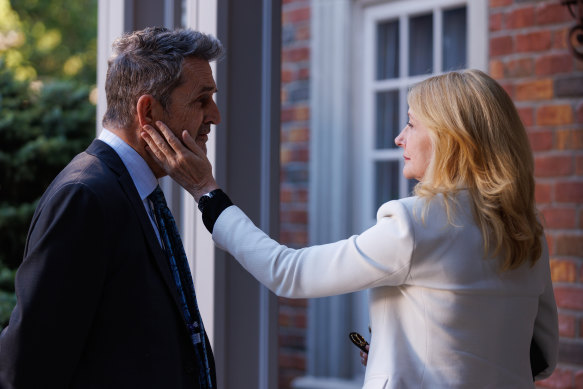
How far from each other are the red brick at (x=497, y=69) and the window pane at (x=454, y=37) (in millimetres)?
385

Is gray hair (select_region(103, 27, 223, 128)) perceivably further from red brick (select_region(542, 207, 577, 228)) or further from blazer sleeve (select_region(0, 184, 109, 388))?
red brick (select_region(542, 207, 577, 228))

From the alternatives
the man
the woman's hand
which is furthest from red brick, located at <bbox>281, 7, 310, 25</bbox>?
the woman's hand

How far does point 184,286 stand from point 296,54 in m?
3.18

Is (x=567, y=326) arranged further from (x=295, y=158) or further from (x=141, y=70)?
(x=141, y=70)

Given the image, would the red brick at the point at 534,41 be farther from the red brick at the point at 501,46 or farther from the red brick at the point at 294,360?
the red brick at the point at 294,360

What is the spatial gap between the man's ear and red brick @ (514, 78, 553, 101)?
7.91 ft

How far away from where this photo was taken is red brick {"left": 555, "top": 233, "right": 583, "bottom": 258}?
3240 mm

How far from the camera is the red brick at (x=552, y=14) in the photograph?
11.0ft

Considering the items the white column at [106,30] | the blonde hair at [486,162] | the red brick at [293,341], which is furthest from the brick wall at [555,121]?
the white column at [106,30]

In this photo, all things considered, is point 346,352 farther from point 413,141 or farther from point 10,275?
point 413,141

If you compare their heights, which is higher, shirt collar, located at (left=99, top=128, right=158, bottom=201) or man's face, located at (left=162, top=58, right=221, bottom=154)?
man's face, located at (left=162, top=58, right=221, bottom=154)

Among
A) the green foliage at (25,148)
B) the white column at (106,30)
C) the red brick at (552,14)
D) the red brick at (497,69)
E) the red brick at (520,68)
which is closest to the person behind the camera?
the white column at (106,30)

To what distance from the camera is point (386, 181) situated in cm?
441

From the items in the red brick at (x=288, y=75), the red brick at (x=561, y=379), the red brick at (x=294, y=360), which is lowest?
the red brick at (x=294, y=360)
